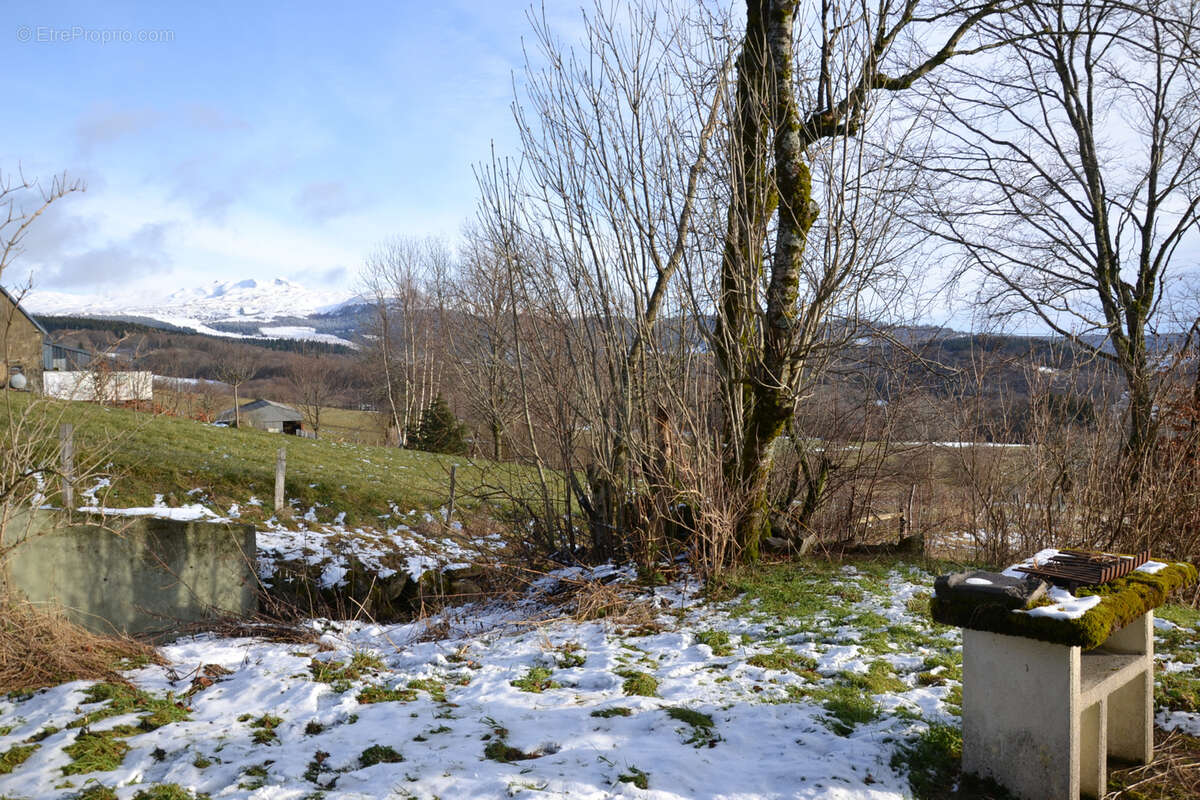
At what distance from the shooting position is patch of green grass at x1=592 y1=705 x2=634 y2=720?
3465 mm

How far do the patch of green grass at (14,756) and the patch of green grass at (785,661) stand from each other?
3.36 metres

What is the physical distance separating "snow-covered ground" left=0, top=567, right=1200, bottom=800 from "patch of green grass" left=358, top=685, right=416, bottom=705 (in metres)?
0.01

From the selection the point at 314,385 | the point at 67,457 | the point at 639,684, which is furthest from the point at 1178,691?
the point at 314,385

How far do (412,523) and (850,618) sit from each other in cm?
982

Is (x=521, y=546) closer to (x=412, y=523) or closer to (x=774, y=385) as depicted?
(x=774, y=385)

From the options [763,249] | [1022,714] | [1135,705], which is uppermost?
[763,249]

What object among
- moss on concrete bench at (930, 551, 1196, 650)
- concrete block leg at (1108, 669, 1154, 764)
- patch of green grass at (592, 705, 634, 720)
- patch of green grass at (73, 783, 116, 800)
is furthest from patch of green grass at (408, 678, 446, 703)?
concrete block leg at (1108, 669, 1154, 764)

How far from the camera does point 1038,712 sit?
272 cm

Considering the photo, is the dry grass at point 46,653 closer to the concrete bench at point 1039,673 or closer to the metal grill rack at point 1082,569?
the concrete bench at point 1039,673

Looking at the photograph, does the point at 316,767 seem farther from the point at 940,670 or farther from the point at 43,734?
the point at 940,670

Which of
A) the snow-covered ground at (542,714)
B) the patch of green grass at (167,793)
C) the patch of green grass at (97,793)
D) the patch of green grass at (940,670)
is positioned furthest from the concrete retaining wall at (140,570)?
the patch of green grass at (940,670)

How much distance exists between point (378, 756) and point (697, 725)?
1349 millimetres

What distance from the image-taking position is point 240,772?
9.69 feet

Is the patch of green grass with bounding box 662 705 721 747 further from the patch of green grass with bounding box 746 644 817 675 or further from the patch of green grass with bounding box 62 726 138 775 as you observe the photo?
the patch of green grass with bounding box 62 726 138 775
